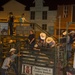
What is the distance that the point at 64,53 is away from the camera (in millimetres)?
14148

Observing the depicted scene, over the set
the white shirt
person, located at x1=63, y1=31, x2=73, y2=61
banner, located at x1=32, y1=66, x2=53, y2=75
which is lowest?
banner, located at x1=32, y1=66, x2=53, y2=75

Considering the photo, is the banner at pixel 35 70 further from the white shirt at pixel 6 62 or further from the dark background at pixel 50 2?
the dark background at pixel 50 2

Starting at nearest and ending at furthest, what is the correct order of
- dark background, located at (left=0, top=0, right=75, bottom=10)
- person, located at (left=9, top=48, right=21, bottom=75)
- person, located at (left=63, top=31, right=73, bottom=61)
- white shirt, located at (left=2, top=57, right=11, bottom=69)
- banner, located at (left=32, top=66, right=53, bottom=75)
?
person, located at (left=63, top=31, right=73, bottom=61)
banner, located at (left=32, top=66, right=53, bottom=75)
white shirt, located at (left=2, top=57, right=11, bottom=69)
person, located at (left=9, top=48, right=21, bottom=75)
dark background, located at (left=0, top=0, right=75, bottom=10)

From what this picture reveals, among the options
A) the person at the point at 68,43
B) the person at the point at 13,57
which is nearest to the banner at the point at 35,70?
the person at the point at 13,57

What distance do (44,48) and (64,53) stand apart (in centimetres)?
109

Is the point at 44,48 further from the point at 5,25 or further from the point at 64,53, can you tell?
the point at 5,25

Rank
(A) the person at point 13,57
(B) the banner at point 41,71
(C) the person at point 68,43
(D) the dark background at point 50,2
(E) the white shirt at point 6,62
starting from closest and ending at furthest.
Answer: (C) the person at point 68,43 < (B) the banner at point 41,71 < (E) the white shirt at point 6,62 < (A) the person at point 13,57 < (D) the dark background at point 50,2

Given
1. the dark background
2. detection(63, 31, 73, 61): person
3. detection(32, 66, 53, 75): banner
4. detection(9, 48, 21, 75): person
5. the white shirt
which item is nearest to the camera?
detection(63, 31, 73, 61): person

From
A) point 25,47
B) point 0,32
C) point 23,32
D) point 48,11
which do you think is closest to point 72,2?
point 48,11

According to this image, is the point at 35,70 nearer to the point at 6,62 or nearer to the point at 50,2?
the point at 6,62

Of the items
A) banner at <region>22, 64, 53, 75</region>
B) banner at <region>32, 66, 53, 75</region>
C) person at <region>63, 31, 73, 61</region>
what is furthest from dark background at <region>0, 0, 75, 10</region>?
banner at <region>32, 66, 53, 75</region>

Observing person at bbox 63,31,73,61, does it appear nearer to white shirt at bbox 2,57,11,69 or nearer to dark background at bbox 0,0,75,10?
white shirt at bbox 2,57,11,69

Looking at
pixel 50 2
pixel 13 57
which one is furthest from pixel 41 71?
pixel 50 2

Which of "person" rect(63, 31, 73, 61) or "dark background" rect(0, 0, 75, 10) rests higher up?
"dark background" rect(0, 0, 75, 10)
